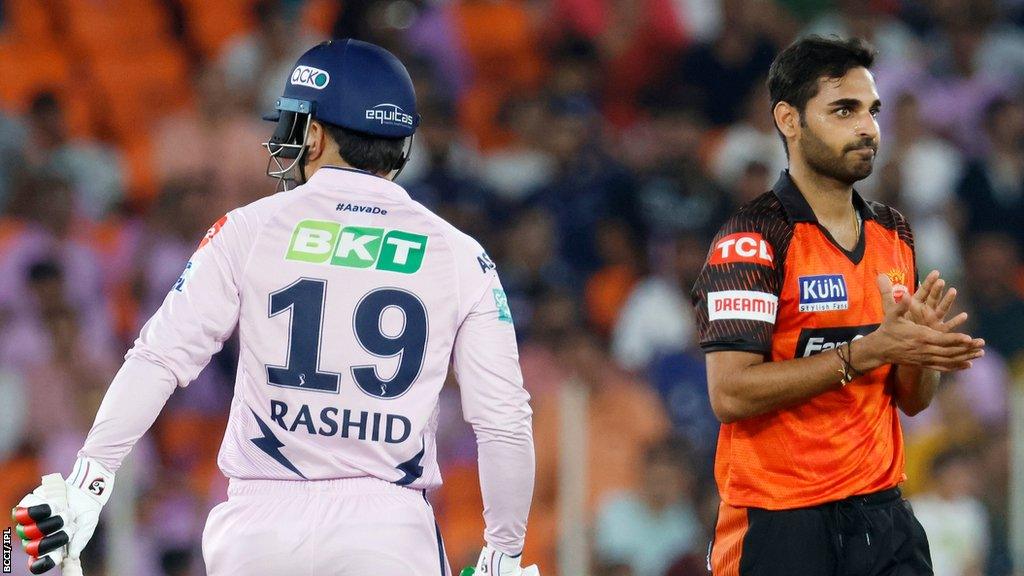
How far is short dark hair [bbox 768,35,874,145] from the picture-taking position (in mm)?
4539

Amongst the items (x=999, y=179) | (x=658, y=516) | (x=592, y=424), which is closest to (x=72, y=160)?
(x=592, y=424)

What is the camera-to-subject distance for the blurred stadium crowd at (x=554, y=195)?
810 cm

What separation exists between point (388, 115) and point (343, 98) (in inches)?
5.1

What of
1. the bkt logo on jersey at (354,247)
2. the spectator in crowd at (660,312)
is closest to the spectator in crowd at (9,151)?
the spectator in crowd at (660,312)

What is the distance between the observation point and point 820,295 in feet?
14.3

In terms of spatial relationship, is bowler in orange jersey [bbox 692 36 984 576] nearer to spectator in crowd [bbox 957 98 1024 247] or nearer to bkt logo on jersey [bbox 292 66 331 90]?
bkt logo on jersey [bbox 292 66 331 90]

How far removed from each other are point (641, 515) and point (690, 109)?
332 centimetres

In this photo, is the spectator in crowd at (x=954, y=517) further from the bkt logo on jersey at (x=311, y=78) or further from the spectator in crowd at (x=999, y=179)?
the bkt logo on jersey at (x=311, y=78)

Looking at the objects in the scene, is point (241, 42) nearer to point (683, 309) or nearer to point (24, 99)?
point (24, 99)

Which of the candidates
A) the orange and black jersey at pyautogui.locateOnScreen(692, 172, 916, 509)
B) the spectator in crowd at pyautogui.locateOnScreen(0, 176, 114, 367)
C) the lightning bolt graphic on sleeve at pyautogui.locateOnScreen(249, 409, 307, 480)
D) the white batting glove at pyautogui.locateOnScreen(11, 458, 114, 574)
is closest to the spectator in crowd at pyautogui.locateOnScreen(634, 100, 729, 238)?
the spectator in crowd at pyautogui.locateOnScreen(0, 176, 114, 367)

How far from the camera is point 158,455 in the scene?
8.29 m

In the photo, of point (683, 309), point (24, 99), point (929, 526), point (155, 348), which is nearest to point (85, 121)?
point (24, 99)

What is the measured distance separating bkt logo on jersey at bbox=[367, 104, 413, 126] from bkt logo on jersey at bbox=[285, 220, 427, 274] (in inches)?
13.1

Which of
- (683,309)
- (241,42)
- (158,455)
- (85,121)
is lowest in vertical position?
(158,455)
